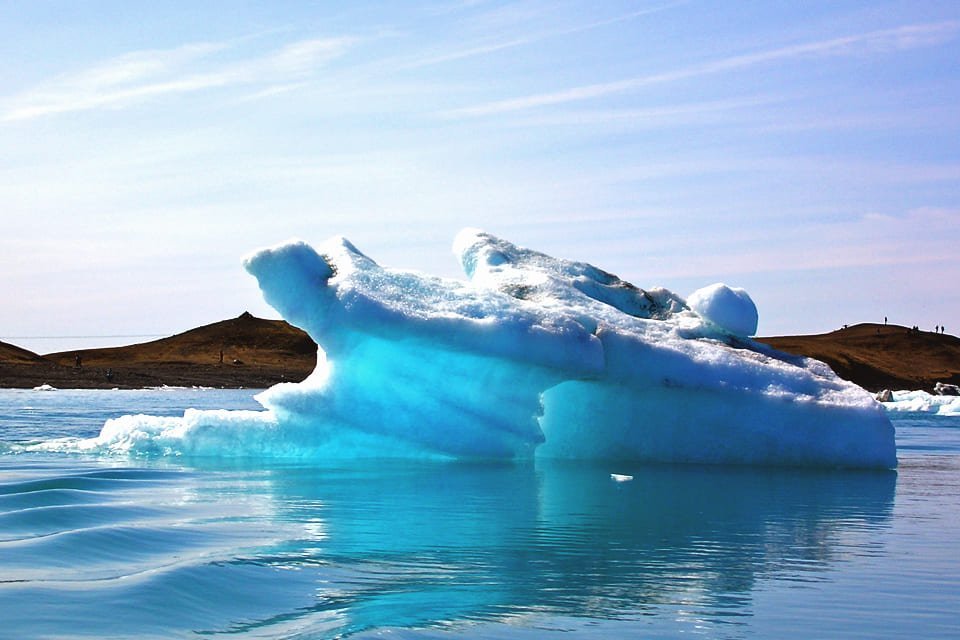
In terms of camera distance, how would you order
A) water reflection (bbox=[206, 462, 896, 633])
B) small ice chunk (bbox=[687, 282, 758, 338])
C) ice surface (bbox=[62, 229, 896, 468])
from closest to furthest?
water reflection (bbox=[206, 462, 896, 633]), ice surface (bbox=[62, 229, 896, 468]), small ice chunk (bbox=[687, 282, 758, 338])

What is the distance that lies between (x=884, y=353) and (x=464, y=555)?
2151 inches

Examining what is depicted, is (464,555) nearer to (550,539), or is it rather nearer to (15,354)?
(550,539)

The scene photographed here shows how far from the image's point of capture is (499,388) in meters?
10.8

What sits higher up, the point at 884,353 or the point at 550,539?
the point at 884,353

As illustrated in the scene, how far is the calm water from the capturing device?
4.30 meters

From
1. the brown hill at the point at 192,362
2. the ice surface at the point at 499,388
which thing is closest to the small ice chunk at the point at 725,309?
the ice surface at the point at 499,388

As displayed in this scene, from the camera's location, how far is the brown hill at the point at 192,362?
122 feet

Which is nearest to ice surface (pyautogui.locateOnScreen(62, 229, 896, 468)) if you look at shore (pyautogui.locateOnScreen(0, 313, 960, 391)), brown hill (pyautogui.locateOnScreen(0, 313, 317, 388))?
shore (pyautogui.locateOnScreen(0, 313, 960, 391))

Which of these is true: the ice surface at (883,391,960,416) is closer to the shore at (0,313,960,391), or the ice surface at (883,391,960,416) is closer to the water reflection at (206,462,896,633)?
the shore at (0,313,960,391)

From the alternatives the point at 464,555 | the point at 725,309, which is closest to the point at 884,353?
the point at 725,309

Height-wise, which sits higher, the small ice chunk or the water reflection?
the small ice chunk

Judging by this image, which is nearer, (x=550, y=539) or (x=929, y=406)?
(x=550, y=539)

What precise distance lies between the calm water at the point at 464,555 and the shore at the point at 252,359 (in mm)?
27866

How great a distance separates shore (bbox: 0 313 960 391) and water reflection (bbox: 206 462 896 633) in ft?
92.2
